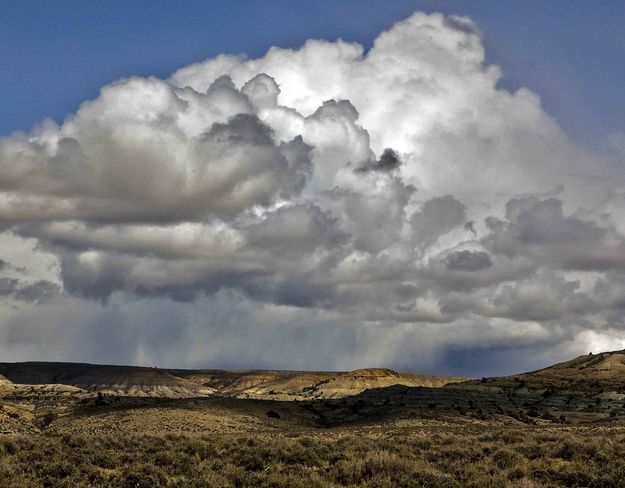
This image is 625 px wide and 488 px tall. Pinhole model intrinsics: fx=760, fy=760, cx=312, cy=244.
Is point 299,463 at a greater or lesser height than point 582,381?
lesser

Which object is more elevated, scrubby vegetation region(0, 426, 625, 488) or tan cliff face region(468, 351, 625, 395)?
tan cliff face region(468, 351, 625, 395)

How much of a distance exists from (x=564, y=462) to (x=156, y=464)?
641 inches

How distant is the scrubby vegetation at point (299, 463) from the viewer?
26062 mm

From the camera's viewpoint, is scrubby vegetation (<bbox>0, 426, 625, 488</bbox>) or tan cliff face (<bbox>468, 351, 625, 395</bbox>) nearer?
scrubby vegetation (<bbox>0, 426, 625, 488</bbox>)

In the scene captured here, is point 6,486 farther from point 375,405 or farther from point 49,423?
point 375,405

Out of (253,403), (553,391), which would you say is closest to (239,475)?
(253,403)

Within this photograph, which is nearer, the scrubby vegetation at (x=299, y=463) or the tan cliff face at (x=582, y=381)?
the scrubby vegetation at (x=299, y=463)

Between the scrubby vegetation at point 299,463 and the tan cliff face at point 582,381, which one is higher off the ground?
the tan cliff face at point 582,381

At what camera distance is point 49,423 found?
78.4m

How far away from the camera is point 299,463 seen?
29984 millimetres

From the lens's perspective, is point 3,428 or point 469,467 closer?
point 469,467

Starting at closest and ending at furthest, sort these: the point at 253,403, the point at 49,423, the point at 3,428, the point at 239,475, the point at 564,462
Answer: the point at 239,475 → the point at 564,462 → the point at 3,428 → the point at 49,423 → the point at 253,403

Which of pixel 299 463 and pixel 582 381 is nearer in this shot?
pixel 299 463

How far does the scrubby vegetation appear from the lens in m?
26.1
